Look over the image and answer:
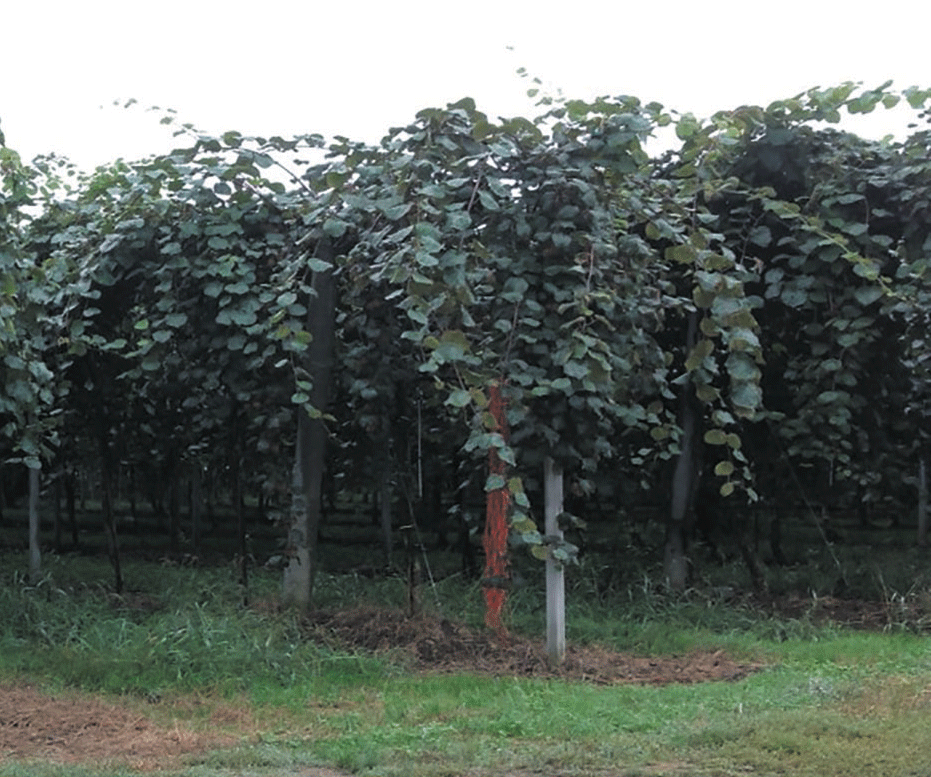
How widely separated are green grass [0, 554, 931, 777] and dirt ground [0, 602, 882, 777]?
0.14 metres

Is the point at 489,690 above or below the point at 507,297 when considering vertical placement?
below

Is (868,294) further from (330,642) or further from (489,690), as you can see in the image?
(330,642)

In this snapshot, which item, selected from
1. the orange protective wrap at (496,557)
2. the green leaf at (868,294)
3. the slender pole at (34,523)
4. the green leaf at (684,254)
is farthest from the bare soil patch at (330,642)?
the slender pole at (34,523)

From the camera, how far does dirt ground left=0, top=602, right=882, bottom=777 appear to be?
14.0 feet

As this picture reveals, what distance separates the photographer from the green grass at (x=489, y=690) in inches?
155

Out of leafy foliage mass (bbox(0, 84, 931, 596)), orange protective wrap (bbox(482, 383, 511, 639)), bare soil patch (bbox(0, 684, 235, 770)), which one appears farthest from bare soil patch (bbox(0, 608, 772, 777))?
leafy foliage mass (bbox(0, 84, 931, 596))

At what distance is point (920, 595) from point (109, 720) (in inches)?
204

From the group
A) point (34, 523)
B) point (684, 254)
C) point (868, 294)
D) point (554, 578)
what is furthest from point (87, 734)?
point (868, 294)

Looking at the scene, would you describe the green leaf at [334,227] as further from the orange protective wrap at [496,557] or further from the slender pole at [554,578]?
the slender pole at [554,578]

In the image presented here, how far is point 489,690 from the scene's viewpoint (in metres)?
5.13

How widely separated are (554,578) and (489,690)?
815mm

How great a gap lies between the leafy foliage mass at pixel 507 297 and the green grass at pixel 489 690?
888 mm

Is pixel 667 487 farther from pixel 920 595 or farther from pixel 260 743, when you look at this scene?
pixel 260 743

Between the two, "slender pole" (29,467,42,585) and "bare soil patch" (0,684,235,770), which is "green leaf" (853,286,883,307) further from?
"slender pole" (29,467,42,585)
